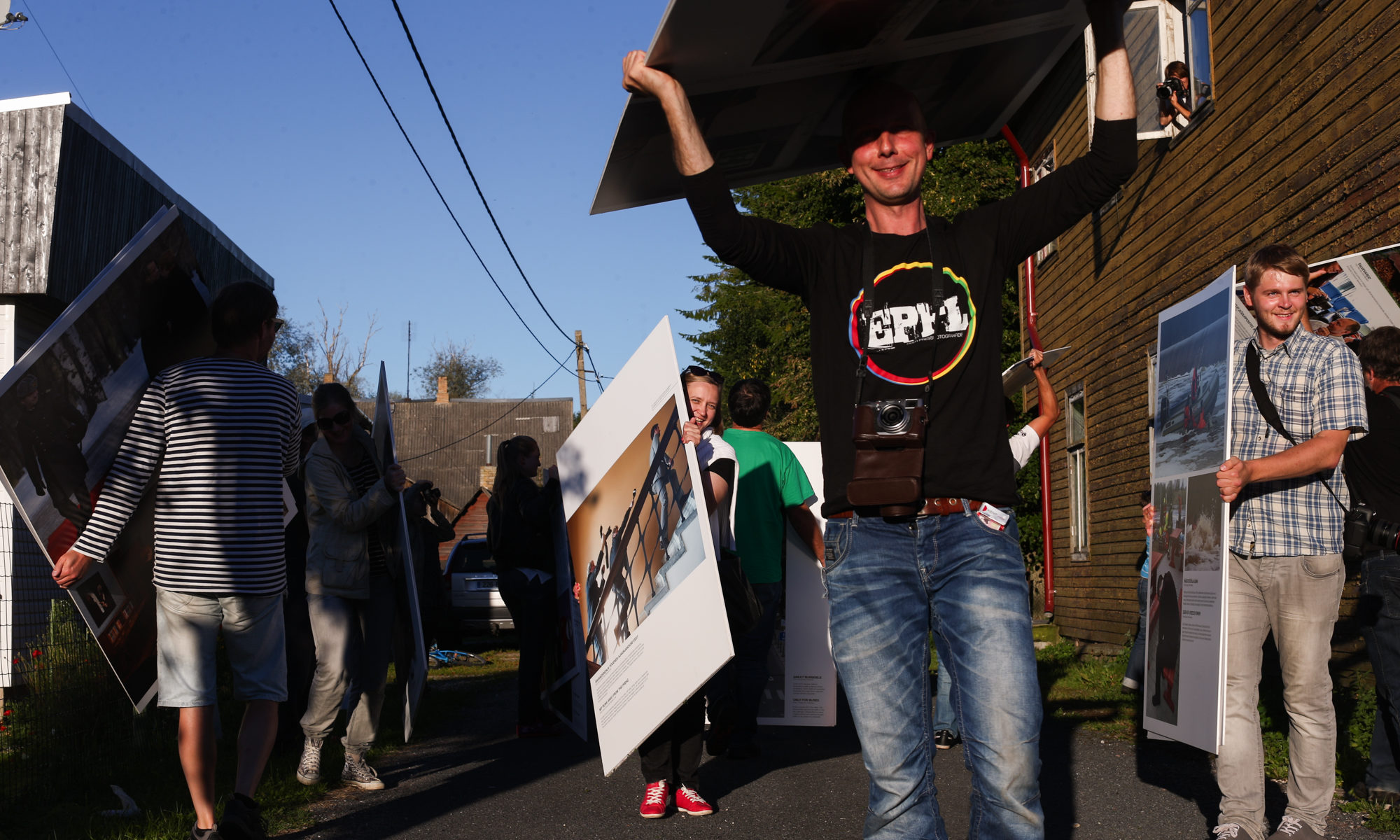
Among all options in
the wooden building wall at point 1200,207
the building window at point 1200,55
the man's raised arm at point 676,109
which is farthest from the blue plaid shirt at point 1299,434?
the building window at point 1200,55

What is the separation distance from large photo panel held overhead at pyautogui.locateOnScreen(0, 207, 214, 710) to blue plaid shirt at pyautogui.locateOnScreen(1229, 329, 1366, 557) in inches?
160

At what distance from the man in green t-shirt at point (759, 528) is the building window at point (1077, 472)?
8958mm

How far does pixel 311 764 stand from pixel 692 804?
2.10m

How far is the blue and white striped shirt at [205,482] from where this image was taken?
4453 mm

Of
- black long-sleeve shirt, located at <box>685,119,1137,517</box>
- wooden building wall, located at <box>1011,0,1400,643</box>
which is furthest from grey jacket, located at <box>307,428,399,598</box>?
wooden building wall, located at <box>1011,0,1400,643</box>

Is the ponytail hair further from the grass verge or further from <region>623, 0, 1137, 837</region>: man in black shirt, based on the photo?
<region>623, 0, 1137, 837</region>: man in black shirt

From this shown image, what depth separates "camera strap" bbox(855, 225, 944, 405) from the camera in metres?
2.79

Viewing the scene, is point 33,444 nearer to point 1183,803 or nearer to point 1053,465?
point 1183,803

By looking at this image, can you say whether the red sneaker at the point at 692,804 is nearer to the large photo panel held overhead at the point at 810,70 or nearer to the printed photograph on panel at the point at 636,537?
the printed photograph on panel at the point at 636,537

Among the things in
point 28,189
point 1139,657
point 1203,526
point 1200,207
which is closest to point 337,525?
point 1203,526

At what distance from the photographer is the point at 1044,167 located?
647 inches

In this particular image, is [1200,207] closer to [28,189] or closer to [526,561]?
[526,561]

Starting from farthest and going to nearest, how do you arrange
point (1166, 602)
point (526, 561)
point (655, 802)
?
point (526, 561)
point (655, 802)
point (1166, 602)

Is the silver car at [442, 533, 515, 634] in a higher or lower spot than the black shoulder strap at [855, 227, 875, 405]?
lower
